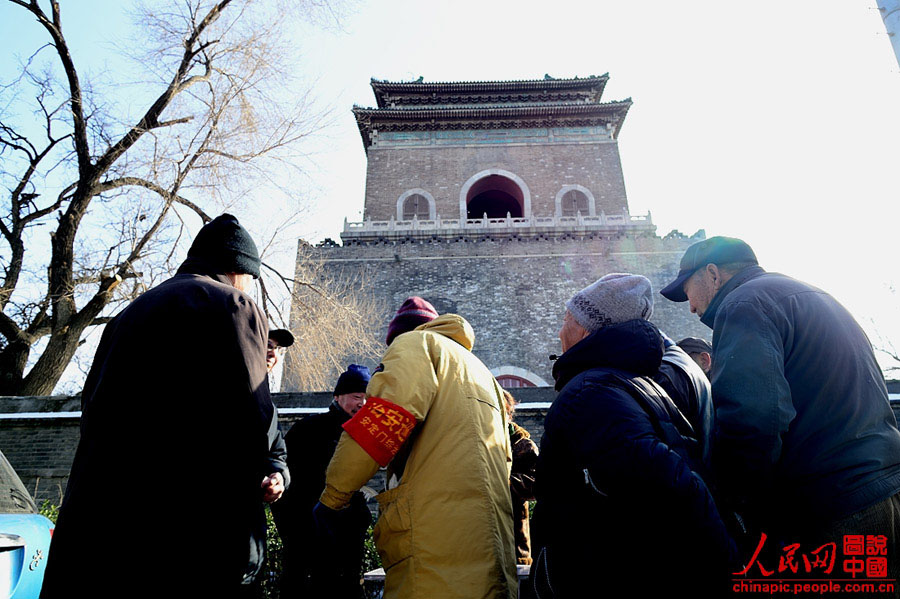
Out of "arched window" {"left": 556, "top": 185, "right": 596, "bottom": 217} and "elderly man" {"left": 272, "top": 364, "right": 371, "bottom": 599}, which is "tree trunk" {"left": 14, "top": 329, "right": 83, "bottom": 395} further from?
"arched window" {"left": 556, "top": 185, "right": 596, "bottom": 217}

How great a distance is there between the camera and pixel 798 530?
164 cm

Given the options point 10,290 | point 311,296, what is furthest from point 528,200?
point 10,290

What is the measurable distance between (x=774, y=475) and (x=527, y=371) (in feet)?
42.2

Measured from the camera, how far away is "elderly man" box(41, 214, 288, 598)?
1327 mm

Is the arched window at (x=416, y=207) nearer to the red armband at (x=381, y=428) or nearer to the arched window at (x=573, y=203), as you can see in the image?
the arched window at (x=573, y=203)

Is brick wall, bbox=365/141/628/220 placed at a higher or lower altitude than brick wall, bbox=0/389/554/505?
higher

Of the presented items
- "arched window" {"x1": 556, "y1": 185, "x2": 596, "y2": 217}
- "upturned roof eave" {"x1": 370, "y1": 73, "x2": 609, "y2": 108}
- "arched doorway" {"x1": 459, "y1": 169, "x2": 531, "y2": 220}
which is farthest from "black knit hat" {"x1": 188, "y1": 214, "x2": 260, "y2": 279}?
"upturned roof eave" {"x1": 370, "y1": 73, "x2": 609, "y2": 108}

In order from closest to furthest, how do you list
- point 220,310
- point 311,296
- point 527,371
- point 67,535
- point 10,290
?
point 67,535 → point 220,310 → point 10,290 → point 311,296 → point 527,371

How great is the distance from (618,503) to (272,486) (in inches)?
44.4

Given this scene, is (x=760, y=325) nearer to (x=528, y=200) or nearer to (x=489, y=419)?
(x=489, y=419)

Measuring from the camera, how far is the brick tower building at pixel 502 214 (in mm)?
15289

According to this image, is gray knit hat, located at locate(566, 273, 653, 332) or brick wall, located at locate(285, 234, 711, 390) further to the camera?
brick wall, located at locate(285, 234, 711, 390)

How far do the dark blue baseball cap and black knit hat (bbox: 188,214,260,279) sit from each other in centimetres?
163

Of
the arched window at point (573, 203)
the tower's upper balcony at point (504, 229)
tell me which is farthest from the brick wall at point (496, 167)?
the tower's upper balcony at point (504, 229)
